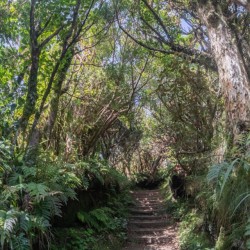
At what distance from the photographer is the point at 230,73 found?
485 cm

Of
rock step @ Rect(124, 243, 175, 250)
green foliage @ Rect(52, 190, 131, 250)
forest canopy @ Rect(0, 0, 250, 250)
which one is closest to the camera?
forest canopy @ Rect(0, 0, 250, 250)

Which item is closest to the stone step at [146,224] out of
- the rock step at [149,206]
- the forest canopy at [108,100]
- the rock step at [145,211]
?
the rock step at [145,211]

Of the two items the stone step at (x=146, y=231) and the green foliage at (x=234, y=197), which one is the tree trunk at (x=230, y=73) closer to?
the green foliage at (x=234, y=197)

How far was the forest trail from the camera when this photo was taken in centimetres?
711

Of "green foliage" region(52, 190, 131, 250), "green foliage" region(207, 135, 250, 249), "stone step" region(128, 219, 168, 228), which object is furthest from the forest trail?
"green foliage" region(207, 135, 250, 249)

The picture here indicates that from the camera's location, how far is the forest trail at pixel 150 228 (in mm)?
7113

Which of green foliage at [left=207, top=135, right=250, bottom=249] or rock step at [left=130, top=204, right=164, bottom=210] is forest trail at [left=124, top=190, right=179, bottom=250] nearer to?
rock step at [left=130, top=204, right=164, bottom=210]

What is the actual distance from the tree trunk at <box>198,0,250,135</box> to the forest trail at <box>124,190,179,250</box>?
360 cm

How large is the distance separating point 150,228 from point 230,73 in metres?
5.16

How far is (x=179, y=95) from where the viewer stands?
7.58 metres

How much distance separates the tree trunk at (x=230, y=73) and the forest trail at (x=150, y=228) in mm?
3599

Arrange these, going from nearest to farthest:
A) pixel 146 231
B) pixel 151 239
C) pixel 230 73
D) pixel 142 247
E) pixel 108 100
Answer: pixel 230 73 < pixel 142 247 < pixel 151 239 < pixel 146 231 < pixel 108 100

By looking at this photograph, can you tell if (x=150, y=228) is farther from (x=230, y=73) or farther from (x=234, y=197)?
(x=234, y=197)

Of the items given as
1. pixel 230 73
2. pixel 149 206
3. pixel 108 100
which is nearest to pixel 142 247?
pixel 149 206
